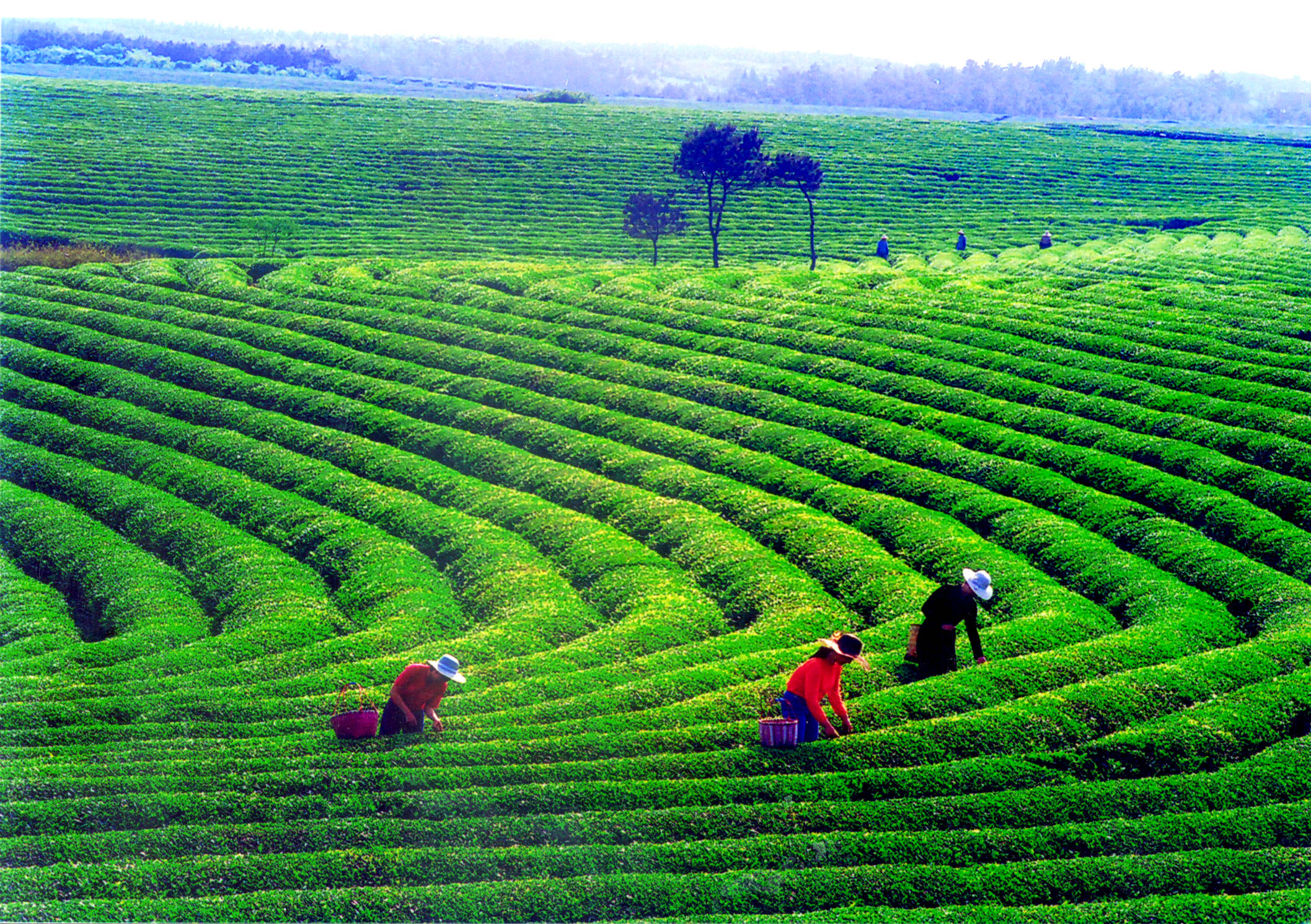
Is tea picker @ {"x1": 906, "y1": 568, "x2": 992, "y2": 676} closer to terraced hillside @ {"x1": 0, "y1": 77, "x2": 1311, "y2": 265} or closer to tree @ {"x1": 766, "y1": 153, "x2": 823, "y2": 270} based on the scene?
tree @ {"x1": 766, "y1": 153, "x2": 823, "y2": 270}

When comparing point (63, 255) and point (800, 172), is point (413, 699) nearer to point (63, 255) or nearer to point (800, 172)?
point (63, 255)

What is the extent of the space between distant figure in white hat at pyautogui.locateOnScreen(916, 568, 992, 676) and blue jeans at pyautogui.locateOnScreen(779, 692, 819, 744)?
3.53m

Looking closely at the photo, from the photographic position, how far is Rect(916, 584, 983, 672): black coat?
18.5 metres

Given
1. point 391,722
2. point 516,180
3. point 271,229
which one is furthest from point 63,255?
point 391,722

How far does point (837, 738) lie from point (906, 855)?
293cm

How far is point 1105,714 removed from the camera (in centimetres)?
1745

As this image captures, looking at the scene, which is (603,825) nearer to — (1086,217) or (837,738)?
(837,738)

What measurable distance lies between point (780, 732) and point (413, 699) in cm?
584

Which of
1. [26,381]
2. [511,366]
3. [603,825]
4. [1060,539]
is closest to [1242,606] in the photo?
[1060,539]

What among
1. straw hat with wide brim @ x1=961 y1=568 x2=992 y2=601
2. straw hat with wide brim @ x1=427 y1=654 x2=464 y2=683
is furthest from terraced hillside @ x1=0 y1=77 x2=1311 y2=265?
straw hat with wide brim @ x1=961 y1=568 x2=992 y2=601

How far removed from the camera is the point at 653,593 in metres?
25.0

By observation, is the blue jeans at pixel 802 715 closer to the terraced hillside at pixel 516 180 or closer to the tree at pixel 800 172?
the tree at pixel 800 172

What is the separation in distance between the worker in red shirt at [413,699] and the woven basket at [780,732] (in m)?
4.78

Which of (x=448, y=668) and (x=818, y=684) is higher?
(x=448, y=668)
